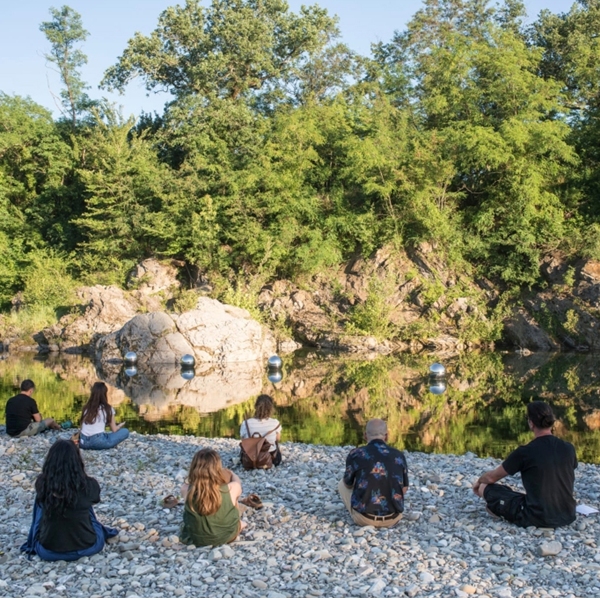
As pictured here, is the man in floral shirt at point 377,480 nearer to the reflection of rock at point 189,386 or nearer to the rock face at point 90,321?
the reflection of rock at point 189,386

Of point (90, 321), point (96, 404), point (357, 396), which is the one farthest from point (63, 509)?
point (90, 321)

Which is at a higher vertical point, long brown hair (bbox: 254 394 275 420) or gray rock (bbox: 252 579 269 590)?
long brown hair (bbox: 254 394 275 420)

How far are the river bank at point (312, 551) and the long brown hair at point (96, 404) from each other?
63.1 inches

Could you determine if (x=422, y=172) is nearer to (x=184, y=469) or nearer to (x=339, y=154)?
(x=339, y=154)

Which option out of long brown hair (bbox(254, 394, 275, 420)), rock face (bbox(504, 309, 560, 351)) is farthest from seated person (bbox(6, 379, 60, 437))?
rock face (bbox(504, 309, 560, 351))

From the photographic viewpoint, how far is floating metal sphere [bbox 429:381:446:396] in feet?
57.4

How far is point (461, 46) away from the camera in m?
30.7

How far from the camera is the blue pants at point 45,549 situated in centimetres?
613

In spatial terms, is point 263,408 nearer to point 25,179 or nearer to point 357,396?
point 357,396

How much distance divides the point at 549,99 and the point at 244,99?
48.0ft

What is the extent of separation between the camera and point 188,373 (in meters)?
22.2

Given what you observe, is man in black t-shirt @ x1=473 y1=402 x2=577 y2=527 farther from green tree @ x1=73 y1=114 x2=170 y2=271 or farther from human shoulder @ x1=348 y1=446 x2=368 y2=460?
green tree @ x1=73 y1=114 x2=170 y2=271

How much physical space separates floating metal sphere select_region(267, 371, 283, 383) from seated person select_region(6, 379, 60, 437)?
29.4 feet

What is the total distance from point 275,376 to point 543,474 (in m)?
14.7
